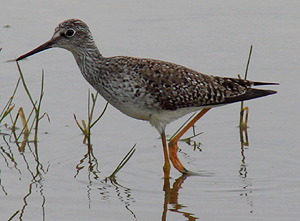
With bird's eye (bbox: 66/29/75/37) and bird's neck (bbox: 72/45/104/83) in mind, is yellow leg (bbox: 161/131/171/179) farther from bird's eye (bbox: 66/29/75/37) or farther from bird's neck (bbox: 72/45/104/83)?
bird's eye (bbox: 66/29/75/37)

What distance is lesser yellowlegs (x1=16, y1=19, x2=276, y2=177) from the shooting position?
905cm

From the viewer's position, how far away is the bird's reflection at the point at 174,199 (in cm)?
823

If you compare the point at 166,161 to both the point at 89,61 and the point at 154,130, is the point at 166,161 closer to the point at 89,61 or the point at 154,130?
the point at 154,130

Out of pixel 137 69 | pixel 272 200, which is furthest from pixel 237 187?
pixel 137 69

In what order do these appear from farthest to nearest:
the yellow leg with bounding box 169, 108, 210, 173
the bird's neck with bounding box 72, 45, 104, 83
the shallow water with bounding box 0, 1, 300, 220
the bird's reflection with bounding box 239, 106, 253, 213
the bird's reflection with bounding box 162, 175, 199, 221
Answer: the yellow leg with bounding box 169, 108, 210, 173 < the bird's neck with bounding box 72, 45, 104, 83 < the bird's reflection with bounding box 239, 106, 253, 213 < the shallow water with bounding box 0, 1, 300, 220 < the bird's reflection with bounding box 162, 175, 199, 221

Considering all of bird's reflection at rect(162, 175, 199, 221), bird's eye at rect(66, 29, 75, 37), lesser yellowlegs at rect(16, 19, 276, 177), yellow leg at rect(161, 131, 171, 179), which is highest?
bird's eye at rect(66, 29, 75, 37)

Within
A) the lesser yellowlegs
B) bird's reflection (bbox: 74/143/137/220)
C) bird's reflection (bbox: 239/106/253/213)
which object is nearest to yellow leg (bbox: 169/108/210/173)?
the lesser yellowlegs

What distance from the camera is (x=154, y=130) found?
10672 millimetres

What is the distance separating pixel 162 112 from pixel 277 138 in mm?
1969

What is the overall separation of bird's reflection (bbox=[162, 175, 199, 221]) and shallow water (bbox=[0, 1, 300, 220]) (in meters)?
0.02

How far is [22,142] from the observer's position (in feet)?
32.8

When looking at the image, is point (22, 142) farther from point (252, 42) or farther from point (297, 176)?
point (252, 42)

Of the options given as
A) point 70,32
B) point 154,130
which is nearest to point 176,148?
point 154,130

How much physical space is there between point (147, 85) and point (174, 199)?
5.09ft
